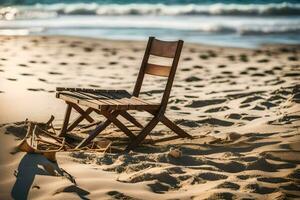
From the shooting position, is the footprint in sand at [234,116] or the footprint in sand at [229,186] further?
the footprint in sand at [234,116]

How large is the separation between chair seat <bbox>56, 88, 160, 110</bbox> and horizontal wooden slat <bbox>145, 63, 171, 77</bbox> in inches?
17.9

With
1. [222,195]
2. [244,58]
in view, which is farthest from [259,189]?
[244,58]

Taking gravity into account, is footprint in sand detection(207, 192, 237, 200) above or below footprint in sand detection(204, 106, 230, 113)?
below

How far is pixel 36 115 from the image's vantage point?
5.71m

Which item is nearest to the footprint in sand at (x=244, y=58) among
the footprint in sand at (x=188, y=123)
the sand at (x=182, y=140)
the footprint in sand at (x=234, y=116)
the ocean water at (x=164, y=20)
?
the sand at (x=182, y=140)

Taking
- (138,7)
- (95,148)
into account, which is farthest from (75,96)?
(138,7)

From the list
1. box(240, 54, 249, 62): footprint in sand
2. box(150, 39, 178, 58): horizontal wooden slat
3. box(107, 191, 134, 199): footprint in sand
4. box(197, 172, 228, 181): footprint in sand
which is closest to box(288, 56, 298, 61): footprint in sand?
box(240, 54, 249, 62): footprint in sand

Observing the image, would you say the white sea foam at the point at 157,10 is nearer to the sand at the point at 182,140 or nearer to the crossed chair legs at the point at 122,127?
the sand at the point at 182,140

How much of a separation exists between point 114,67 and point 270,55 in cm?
487

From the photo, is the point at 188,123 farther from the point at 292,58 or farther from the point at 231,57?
the point at 292,58

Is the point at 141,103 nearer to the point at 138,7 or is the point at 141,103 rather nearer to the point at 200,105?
the point at 200,105

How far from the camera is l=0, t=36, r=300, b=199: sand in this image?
11.1 feet

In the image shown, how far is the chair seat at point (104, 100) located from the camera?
416 cm

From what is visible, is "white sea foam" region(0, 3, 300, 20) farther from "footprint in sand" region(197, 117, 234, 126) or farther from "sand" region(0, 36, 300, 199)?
"footprint in sand" region(197, 117, 234, 126)
